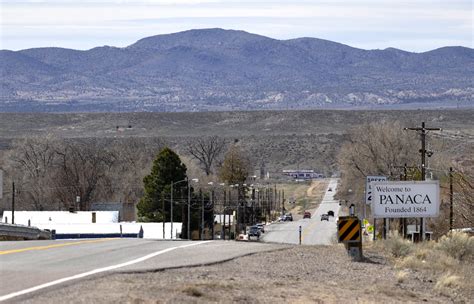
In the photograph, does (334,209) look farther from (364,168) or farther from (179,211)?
(179,211)

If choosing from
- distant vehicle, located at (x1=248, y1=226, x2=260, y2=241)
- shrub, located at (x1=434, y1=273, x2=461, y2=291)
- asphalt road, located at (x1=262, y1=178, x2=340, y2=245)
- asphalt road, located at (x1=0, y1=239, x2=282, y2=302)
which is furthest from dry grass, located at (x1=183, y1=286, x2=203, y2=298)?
distant vehicle, located at (x1=248, y1=226, x2=260, y2=241)

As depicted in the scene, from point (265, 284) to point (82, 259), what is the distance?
4250 millimetres

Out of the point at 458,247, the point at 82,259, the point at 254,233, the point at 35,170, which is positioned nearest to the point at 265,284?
the point at 82,259

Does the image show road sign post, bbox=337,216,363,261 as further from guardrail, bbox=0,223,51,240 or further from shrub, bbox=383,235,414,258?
guardrail, bbox=0,223,51,240

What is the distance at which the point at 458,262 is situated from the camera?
30.1 m

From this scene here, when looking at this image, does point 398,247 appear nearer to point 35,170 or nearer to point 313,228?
point 313,228

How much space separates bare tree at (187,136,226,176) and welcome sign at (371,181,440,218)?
107m

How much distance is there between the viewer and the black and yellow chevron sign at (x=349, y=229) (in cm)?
2631

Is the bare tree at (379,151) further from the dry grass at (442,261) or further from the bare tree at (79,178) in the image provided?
the dry grass at (442,261)

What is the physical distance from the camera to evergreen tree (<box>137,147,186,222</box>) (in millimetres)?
88688

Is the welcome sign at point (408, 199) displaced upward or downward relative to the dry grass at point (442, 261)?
upward

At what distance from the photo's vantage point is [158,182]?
8906cm

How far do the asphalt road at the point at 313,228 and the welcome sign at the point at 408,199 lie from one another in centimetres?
1188

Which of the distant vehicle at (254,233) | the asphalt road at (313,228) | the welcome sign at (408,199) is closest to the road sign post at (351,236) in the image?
the welcome sign at (408,199)
